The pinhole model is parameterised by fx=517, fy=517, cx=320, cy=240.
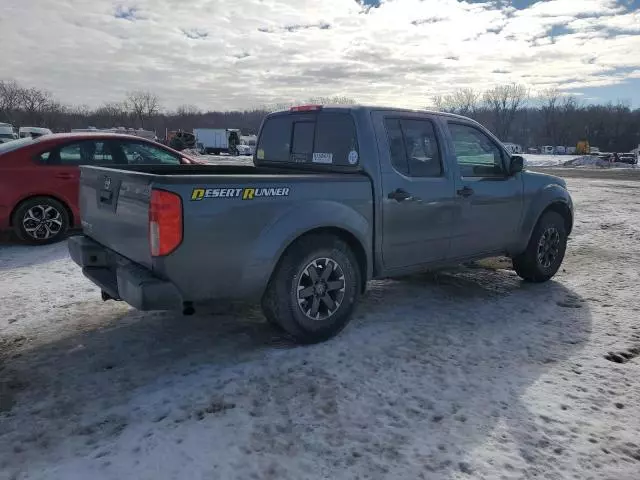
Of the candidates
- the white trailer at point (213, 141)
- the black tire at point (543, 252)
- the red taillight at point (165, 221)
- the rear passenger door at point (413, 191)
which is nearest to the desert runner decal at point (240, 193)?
the red taillight at point (165, 221)

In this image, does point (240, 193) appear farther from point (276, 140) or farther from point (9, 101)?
point (9, 101)

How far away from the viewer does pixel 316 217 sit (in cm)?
397

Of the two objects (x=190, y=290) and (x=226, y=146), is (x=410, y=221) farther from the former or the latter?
(x=226, y=146)

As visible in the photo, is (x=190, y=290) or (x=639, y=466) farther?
(x=190, y=290)

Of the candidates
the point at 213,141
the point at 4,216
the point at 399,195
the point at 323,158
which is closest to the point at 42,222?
the point at 4,216

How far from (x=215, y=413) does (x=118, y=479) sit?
0.71 m

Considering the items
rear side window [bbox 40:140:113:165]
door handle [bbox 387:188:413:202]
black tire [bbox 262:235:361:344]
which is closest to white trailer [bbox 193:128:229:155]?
rear side window [bbox 40:140:113:165]

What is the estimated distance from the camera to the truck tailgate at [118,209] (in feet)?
11.5

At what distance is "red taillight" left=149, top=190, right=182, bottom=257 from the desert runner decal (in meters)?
0.13

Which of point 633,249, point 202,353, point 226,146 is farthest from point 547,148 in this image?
point 202,353

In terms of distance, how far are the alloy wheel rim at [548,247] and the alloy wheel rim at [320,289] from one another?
301 centimetres

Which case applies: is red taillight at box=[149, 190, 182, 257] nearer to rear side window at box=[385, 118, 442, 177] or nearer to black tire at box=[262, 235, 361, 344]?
black tire at box=[262, 235, 361, 344]

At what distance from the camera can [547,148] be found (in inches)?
3930

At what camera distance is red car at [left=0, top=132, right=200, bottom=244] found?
7137 mm
